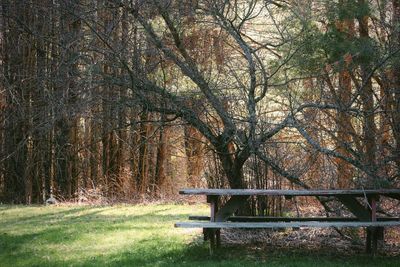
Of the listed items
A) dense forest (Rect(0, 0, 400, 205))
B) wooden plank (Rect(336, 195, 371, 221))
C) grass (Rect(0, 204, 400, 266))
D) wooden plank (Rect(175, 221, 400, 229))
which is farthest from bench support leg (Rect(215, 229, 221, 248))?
wooden plank (Rect(336, 195, 371, 221))

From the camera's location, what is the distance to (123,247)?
28.7 feet

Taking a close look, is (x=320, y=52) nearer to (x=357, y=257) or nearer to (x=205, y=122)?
(x=205, y=122)

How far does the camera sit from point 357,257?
26.3 feet

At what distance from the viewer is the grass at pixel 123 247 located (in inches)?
306

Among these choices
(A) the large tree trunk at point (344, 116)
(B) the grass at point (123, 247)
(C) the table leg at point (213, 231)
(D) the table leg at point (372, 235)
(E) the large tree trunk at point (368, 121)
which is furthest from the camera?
(A) the large tree trunk at point (344, 116)

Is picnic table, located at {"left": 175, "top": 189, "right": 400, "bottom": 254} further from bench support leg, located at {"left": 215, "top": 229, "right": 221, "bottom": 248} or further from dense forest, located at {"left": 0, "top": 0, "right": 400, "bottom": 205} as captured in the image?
dense forest, located at {"left": 0, "top": 0, "right": 400, "bottom": 205}

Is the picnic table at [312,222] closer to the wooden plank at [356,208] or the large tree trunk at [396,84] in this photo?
the wooden plank at [356,208]

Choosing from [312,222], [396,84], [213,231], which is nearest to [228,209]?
[213,231]

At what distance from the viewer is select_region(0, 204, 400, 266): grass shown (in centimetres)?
776

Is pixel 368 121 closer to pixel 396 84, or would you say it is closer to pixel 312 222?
pixel 396 84

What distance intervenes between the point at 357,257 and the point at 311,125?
2642 mm

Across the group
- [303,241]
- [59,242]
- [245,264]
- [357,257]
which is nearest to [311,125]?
[303,241]

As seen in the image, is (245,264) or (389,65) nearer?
(245,264)

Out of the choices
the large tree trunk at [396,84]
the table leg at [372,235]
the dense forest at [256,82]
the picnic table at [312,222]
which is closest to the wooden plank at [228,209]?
the picnic table at [312,222]
